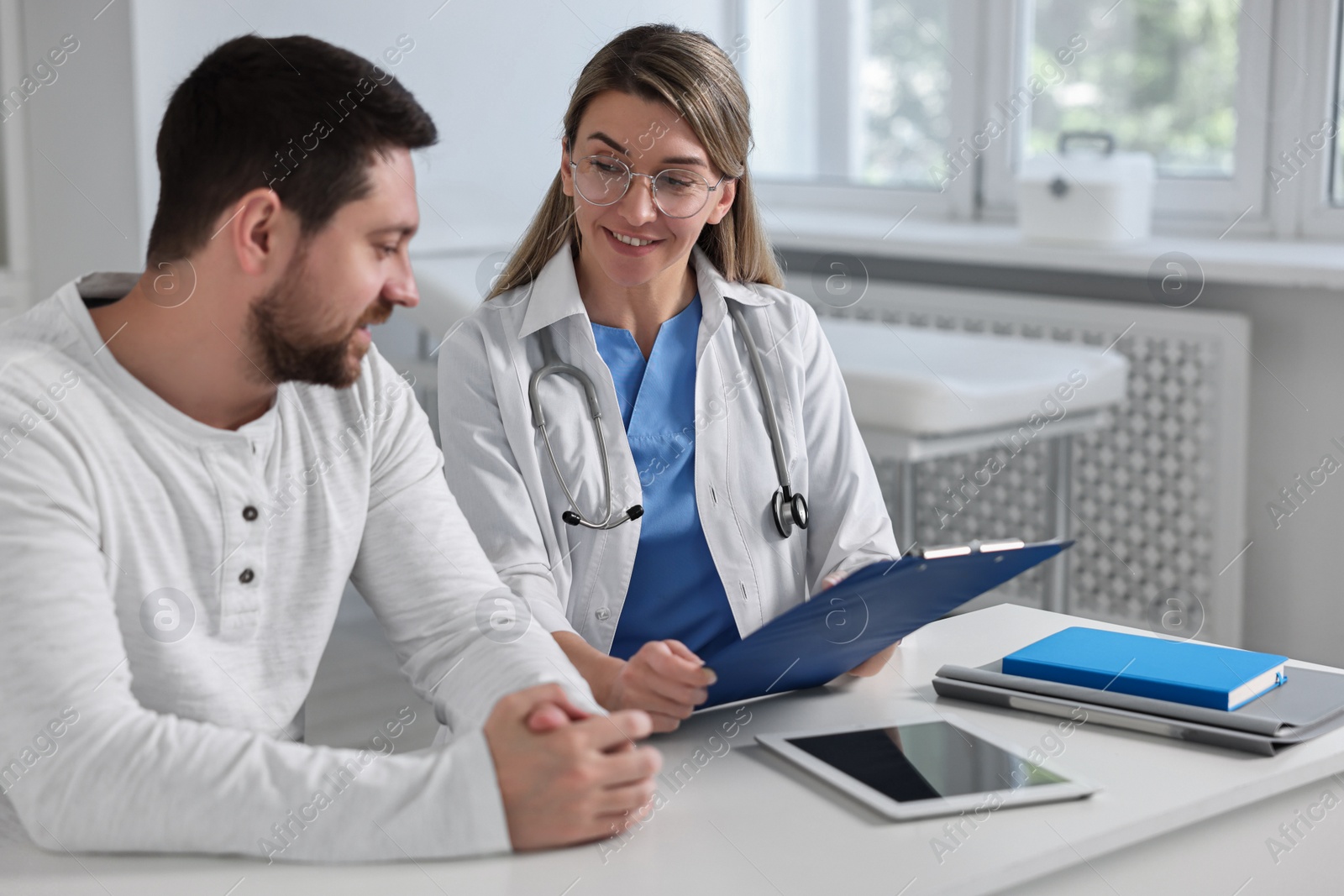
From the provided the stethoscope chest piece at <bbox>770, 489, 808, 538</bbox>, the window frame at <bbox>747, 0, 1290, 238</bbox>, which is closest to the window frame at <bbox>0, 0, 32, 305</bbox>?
the window frame at <bbox>747, 0, 1290, 238</bbox>

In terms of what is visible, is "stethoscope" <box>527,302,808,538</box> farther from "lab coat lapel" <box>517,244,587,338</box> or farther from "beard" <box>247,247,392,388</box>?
"beard" <box>247,247,392,388</box>

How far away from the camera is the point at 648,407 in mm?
1666

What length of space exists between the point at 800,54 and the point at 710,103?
2.76 m

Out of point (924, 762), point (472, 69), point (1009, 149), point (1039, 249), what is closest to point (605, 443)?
point (924, 762)

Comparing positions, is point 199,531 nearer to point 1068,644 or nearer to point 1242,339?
point 1068,644

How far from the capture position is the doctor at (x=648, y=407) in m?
1.57

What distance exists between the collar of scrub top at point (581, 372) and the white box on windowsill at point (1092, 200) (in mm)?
1672

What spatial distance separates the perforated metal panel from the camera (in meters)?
3.00

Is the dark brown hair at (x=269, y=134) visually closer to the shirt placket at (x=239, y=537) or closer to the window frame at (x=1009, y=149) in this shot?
the shirt placket at (x=239, y=537)

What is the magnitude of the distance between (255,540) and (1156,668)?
0.83 meters

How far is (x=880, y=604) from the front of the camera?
1.16 meters

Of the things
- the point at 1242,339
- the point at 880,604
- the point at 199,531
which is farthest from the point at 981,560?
the point at 1242,339

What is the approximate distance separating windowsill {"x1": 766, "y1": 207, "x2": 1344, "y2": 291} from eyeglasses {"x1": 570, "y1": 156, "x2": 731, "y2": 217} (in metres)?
1.68

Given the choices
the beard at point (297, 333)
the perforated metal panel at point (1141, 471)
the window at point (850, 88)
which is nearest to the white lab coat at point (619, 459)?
the beard at point (297, 333)
